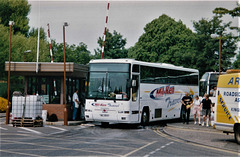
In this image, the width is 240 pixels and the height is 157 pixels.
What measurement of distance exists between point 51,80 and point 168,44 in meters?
40.7

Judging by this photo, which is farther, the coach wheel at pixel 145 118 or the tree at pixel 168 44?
the tree at pixel 168 44

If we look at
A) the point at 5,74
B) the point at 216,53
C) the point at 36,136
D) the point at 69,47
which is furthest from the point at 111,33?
the point at 36,136

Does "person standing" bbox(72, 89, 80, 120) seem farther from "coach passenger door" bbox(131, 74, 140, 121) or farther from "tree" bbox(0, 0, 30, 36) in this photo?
"tree" bbox(0, 0, 30, 36)

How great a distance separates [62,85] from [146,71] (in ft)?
19.3

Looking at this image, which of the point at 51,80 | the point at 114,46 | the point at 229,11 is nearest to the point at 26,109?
the point at 51,80

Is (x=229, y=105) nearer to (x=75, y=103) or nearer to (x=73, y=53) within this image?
(x=75, y=103)

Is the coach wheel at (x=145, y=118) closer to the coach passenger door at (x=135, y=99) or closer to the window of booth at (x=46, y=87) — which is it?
the coach passenger door at (x=135, y=99)

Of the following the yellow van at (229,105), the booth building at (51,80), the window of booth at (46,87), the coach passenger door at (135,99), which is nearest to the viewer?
the yellow van at (229,105)

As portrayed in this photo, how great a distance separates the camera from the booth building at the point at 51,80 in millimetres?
26406

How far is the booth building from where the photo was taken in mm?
26406

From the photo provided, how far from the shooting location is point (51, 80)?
27.9 m

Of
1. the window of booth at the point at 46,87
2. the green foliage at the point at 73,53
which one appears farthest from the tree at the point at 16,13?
the window of booth at the point at 46,87

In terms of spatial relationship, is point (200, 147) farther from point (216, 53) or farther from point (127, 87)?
point (216, 53)

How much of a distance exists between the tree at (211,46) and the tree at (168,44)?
1.16m
